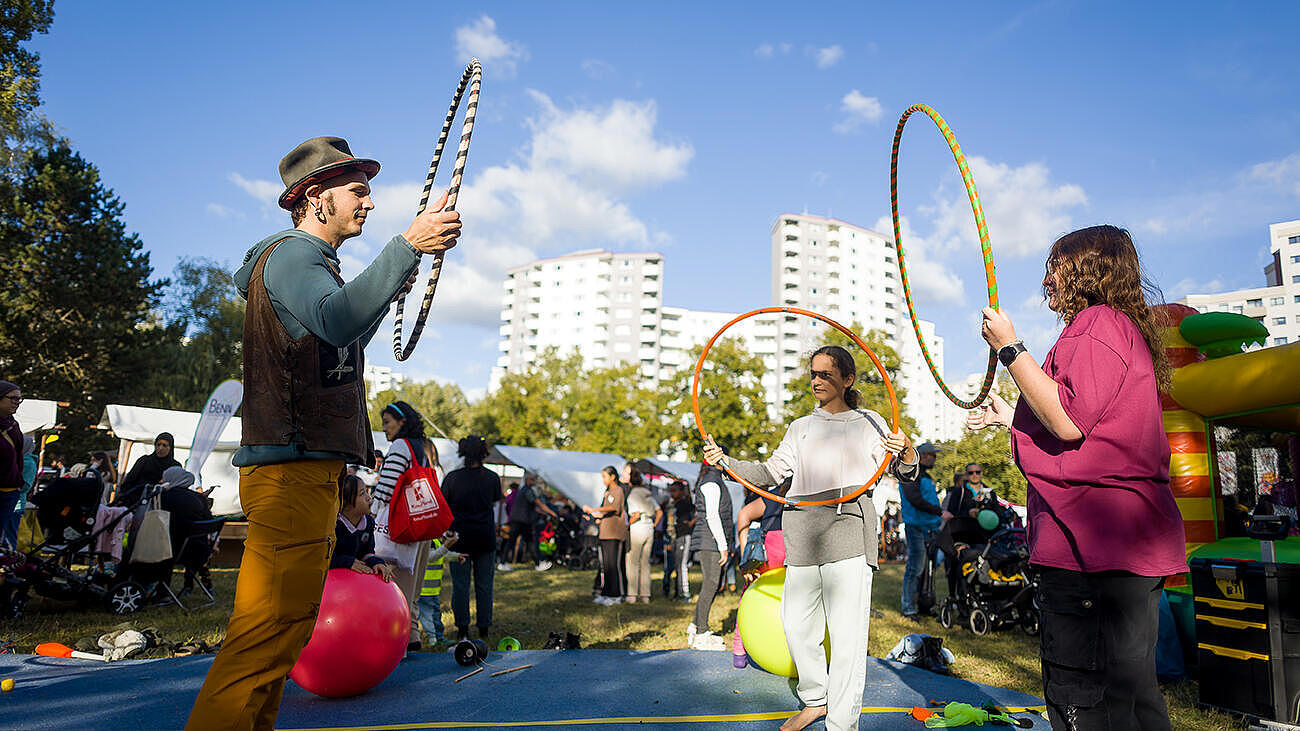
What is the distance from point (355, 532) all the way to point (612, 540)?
6.64 m

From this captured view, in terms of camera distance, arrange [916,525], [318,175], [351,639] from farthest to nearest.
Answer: [916,525] < [351,639] < [318,175]

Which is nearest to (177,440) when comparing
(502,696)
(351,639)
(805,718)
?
(351,639)

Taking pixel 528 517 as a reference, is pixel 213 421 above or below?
above

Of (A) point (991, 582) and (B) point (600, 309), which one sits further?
(B) point (600, 309)

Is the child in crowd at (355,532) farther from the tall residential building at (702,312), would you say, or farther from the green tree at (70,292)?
the tall residential building at (702,312)

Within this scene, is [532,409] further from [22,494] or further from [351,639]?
[351,639]

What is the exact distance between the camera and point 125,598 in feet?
31.8

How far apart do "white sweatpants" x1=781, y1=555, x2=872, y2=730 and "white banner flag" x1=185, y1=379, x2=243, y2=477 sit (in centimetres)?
1352

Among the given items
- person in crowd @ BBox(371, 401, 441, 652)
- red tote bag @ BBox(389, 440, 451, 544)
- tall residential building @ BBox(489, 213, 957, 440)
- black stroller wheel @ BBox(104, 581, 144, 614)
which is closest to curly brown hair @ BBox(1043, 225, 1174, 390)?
red tote bag @ BBox(389, 440, 451, 544)

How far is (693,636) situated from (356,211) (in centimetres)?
681

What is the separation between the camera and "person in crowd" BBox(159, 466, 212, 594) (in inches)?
412

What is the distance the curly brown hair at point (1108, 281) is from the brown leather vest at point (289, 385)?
2684 millimetres

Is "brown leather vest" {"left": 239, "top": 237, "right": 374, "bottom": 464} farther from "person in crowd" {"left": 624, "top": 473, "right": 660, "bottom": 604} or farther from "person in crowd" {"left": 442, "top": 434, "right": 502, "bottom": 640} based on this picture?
"person in crowd" {"left": 624, "top": 473, "right": 660, "bottom": 604}

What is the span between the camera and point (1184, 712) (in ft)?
20.1
